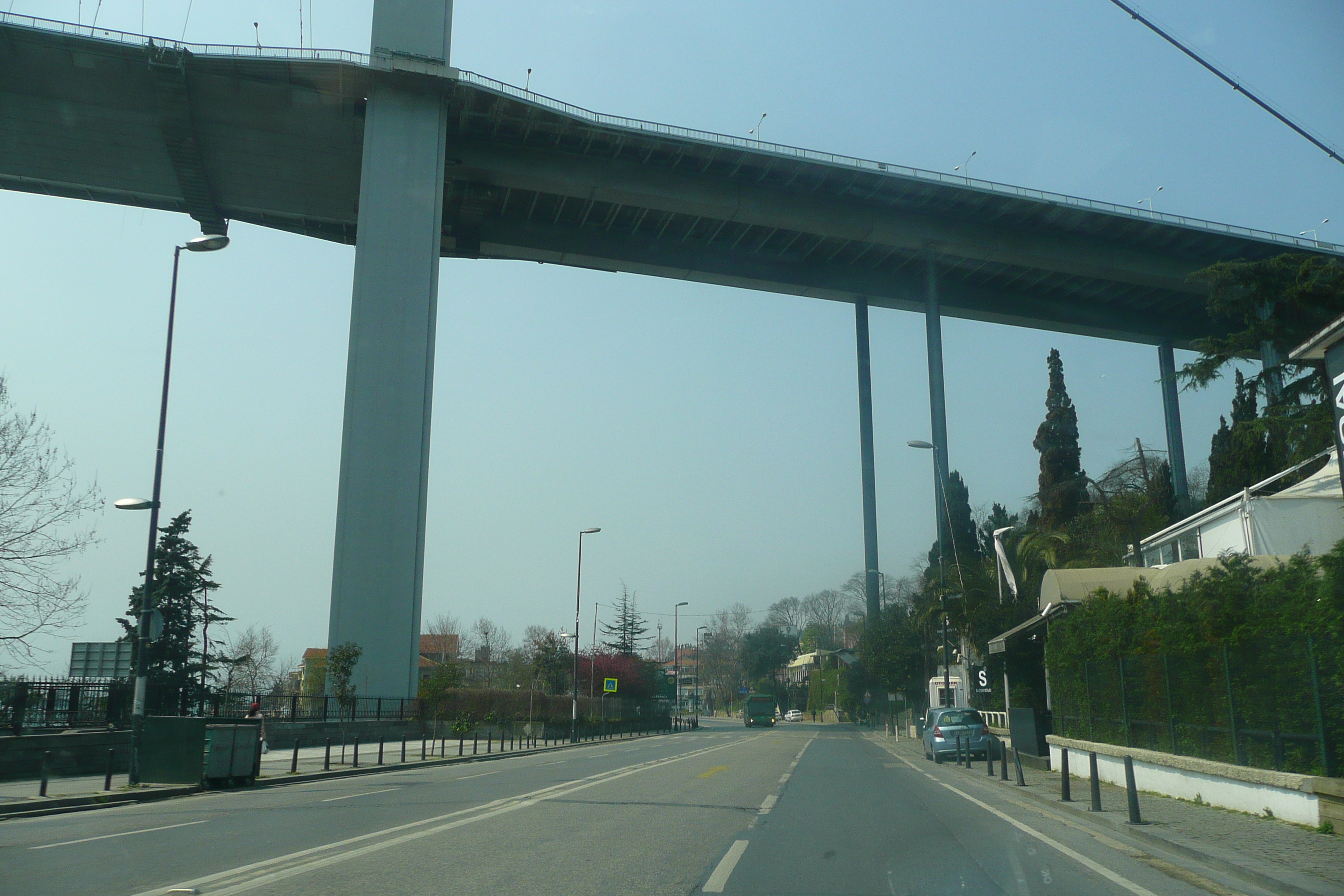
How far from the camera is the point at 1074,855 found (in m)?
10.3

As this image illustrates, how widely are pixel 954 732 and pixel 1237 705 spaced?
53.1 feet

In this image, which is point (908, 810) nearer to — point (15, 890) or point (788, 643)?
point (15, 890)

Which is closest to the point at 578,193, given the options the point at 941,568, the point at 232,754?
the point at 941,568

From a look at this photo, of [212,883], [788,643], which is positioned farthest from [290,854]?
[788,643]

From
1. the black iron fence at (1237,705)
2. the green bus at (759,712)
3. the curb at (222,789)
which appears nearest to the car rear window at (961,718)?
the black iron fence at (1237,705)

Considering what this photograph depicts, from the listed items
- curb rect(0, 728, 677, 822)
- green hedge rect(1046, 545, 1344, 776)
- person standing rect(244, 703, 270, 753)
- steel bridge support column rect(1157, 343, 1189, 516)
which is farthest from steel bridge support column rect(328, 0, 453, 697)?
steel bridge support column rect(1157, 343, 1189, 516)

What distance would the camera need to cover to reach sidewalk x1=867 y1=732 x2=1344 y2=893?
28.1ft

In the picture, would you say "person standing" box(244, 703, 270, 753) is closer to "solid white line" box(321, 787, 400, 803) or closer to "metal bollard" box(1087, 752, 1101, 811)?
"solid white line" box(321, 787, 400, 803)

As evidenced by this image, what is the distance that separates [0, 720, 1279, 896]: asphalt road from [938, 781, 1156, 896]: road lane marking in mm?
34

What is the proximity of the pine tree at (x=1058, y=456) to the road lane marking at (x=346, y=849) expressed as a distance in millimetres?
39259

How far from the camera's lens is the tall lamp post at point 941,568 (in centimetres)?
4491

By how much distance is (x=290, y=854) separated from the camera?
979 cm

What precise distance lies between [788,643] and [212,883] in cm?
12671

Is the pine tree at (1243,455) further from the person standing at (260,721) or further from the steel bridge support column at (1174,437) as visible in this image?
the person standing at (260,721)
